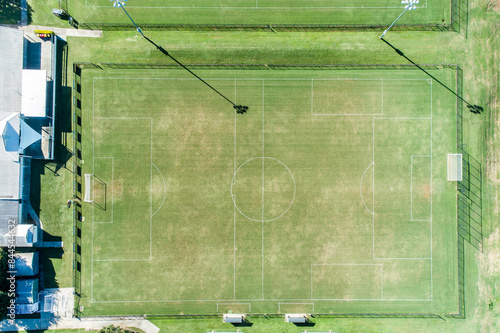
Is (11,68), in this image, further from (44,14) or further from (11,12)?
(44,14)

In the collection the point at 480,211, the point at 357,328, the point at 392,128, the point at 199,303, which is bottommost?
the point at 357,328

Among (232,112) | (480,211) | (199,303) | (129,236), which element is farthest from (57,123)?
(480,211)

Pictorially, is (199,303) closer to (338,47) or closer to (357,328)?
(357,328)

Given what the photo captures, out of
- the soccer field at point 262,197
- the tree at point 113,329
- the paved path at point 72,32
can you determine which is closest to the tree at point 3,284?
the soccer field at point 262,197

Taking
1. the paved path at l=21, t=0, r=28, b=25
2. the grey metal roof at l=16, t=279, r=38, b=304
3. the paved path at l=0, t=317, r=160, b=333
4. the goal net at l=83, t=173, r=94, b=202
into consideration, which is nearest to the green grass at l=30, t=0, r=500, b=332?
the paved path at l=21, t=0, r=28, b=25

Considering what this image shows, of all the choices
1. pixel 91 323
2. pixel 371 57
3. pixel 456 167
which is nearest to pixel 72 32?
pixel 91 323

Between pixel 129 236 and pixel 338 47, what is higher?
pixel 338 47

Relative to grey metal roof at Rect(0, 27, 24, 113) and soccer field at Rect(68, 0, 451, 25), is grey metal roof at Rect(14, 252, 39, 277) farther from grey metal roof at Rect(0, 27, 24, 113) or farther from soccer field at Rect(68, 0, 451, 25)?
soccer field at Rect(68, 0, 451, 25)
